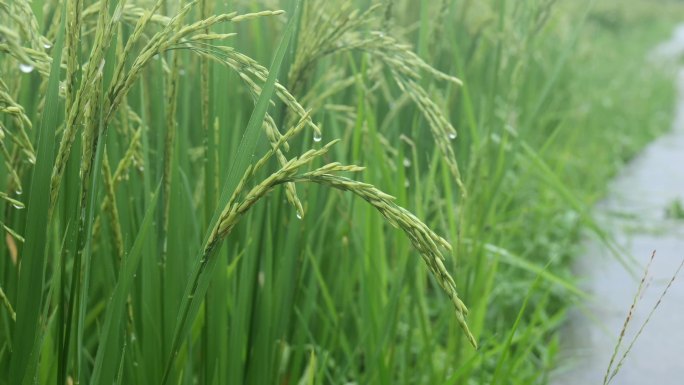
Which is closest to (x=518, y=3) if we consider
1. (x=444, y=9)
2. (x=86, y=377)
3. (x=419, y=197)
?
(x=444, y=9)

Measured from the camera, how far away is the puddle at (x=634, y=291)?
1989 mm

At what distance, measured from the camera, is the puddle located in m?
1.99

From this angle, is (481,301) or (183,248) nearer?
(183,248)

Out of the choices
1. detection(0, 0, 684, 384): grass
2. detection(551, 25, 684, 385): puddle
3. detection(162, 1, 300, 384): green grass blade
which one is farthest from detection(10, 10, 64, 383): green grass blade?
detection(551, 25, 684, 385): puddle

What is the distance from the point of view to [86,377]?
127cm

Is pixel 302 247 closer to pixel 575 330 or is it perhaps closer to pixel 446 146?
pixel 446 146

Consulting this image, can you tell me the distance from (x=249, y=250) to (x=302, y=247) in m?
0.14

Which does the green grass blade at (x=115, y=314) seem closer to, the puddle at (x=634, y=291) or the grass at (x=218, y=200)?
the grass at (x=218, y=200)

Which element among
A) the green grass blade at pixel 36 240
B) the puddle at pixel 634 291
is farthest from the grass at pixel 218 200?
the puddle at pixel 634 291

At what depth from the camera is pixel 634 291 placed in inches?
97.8

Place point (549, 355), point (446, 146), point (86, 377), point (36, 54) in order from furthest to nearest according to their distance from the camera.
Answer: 1. point (549, 355)
2. point (86, 377)
3. point (446, 146)
4. point (36, 54)

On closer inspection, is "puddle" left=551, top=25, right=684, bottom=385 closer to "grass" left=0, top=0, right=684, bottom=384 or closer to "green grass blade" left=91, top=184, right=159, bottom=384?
"grass" left=0, top=0, right=684, bottom=384

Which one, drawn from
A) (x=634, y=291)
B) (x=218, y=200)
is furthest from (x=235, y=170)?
(x=634, y=291)

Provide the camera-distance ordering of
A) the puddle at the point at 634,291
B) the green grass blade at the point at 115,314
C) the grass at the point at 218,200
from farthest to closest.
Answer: the puddle at the point at 634,291 < the green grass blade at the point at 115,314 < the grass at the point at 218,200
